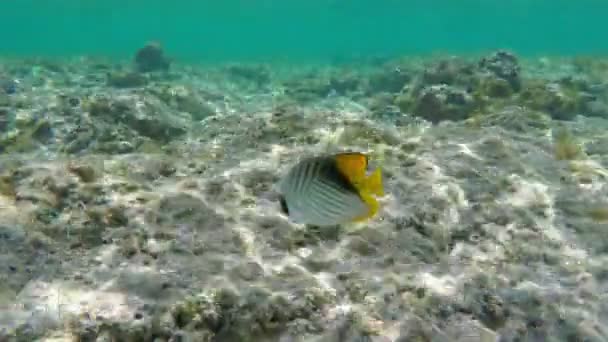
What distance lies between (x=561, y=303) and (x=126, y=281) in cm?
290

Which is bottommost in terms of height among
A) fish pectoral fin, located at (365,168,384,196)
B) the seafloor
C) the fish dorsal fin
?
the seafloor

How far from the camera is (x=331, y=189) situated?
6.83ft

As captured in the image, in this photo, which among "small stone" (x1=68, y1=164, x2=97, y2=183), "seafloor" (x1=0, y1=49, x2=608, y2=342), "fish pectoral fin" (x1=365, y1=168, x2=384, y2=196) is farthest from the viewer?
"small stone" (x1=68, y1=164, x2=97, y2=183)

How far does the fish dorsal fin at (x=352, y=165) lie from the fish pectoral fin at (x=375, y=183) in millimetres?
31

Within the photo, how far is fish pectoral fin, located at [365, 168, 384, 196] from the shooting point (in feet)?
6.68

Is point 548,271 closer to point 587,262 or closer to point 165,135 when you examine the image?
point 587,262

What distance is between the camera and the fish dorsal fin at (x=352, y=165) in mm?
2043

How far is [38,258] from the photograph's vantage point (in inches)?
126

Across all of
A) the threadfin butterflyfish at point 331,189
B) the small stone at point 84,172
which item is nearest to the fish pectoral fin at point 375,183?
the threadfin butterflyfish at point 331,189

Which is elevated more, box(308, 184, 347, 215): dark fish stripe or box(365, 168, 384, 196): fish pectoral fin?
box(365, 168, 384, 196): fish pectoral fin

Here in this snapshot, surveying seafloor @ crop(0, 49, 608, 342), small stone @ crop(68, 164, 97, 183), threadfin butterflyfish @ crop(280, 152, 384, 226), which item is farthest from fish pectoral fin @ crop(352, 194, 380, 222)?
small stone @ crop(68, 164, 97, 183)

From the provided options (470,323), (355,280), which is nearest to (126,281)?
(355,280)

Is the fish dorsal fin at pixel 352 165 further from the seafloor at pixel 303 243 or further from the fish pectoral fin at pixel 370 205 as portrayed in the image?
the seafloor at pixel 303 243

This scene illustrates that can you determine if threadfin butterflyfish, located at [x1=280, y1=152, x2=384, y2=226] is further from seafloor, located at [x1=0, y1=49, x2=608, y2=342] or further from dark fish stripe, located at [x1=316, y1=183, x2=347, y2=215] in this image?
seafloor, located at [x1=0, y1=49, x2=608, y2=342]
